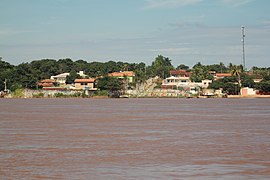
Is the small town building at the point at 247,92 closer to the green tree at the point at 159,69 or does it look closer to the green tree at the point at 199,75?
the green tree at the point at 199,75

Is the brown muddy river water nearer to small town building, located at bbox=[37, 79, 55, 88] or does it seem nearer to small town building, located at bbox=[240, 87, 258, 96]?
small town building, located at bbox=[240, 87, 258, 96]

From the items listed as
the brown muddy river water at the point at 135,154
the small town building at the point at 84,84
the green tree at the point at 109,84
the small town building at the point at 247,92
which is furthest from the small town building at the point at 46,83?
the brown muddy river water at the point at 135,154

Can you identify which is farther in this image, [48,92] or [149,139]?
[48,92]

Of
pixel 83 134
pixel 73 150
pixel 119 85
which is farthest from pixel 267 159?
pixel 119 85

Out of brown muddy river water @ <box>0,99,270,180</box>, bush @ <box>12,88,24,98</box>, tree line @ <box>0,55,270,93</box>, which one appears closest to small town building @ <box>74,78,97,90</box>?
tree line @ <box>0,55,270,93</box>

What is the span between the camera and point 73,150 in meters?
19.2

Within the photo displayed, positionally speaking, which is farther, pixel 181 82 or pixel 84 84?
pixel 181 82

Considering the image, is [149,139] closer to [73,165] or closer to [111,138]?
[111,138]

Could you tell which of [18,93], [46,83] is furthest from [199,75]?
[18,93]

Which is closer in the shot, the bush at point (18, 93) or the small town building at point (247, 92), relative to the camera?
the small town building at point (247, 92)

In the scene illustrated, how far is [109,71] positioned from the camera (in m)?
153

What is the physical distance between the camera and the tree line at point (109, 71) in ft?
367

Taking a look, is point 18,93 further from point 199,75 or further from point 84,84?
point 199,75

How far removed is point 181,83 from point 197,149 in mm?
106487
